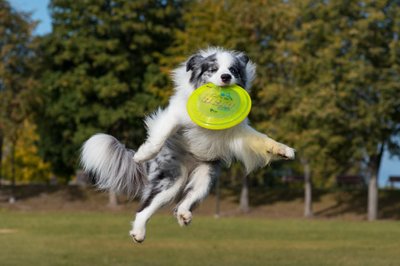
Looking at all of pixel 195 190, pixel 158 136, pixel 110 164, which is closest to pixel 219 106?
pixel 158 136

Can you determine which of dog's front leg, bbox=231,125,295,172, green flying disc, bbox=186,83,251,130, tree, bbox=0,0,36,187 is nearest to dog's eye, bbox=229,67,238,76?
green flying disc, bbox=186,83,251,130

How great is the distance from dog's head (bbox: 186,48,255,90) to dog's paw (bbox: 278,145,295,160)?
3.00 feet

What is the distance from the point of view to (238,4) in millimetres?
49094

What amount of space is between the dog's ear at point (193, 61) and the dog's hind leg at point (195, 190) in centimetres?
113

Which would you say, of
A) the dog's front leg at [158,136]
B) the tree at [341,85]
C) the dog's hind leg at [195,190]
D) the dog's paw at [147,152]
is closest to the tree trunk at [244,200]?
the tree at [341,85]

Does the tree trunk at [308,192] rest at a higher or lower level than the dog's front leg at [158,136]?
lower

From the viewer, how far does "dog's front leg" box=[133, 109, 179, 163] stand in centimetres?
855

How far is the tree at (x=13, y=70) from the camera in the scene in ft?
166

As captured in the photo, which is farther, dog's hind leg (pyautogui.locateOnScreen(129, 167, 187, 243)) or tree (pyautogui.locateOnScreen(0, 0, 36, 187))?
tree (pyautogui.locateOnScreen(0, 0, 36, 187))

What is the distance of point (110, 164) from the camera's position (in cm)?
909

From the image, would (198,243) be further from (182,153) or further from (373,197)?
(182,153)

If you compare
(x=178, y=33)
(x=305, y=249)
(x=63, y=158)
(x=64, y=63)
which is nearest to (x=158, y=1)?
(x=178, y=33)

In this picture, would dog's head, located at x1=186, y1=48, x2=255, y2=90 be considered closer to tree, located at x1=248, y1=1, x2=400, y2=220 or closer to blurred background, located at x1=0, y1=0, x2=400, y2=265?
blurred background, located at x1=0, y1=0, x2=400, y2=265

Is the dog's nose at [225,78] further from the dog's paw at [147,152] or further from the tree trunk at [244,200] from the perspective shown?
the tree trunk at [244,200]
